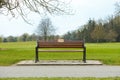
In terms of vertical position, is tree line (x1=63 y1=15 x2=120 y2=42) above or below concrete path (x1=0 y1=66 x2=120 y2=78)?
above

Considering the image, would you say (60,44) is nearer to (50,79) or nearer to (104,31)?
(50,79)

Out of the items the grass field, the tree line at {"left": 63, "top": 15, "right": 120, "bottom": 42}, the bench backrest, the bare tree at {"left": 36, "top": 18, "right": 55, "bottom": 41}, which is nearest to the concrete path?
the grass field

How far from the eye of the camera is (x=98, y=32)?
83.8 m

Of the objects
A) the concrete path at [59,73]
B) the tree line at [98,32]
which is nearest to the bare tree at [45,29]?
the tree line at [98,32]

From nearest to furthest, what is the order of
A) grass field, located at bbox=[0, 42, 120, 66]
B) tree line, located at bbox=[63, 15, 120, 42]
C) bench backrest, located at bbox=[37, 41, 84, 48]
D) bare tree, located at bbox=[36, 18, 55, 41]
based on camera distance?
1. grass field, located at bbox=[0, 42, 120, 66]
2. bench backrest, located at bbox=[37, 41, 84, 48]
3. bare tree, located at bbox=[36, 18, 55, 41]
4. tree line, located at bbox=[63, 15, 120, 42]

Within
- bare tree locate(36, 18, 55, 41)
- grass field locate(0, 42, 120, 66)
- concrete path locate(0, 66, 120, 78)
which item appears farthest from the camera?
bare tree locate(36, 18, 55, 41)

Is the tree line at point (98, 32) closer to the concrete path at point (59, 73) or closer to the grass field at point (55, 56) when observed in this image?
the grass field at point (55, 56)

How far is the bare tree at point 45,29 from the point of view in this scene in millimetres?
76188

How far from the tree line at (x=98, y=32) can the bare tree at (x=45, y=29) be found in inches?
300

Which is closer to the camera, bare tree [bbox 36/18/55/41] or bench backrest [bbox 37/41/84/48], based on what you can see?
bench backrest [bbox 37/41/84/48]

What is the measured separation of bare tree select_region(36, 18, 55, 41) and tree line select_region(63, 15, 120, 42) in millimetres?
7614

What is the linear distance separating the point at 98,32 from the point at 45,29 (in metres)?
14.3

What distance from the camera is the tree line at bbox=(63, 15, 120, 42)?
85375 mm

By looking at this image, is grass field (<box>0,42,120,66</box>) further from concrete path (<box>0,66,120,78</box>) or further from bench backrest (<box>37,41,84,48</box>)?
concrete path (<box>0,66,120,78</box>)
